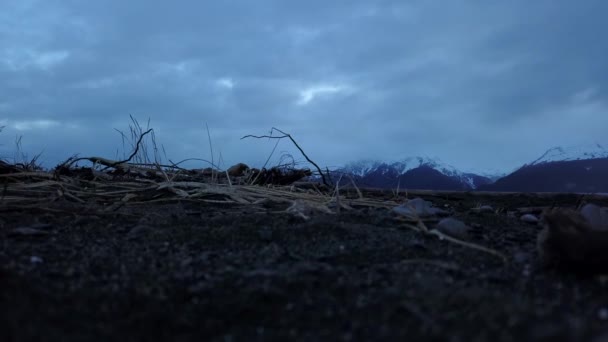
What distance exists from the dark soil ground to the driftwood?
0.13ft

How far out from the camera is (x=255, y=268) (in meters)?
1.65

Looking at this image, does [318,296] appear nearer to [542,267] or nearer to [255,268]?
[255,268]

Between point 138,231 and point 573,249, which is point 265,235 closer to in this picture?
point 138,231

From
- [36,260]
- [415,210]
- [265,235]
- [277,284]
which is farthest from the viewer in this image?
[415,210]

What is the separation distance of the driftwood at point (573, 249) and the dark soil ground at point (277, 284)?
4 cm

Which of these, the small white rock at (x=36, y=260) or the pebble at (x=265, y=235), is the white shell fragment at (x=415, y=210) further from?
the small white rock at (x=36, y=260)

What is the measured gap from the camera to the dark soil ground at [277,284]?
109 cm

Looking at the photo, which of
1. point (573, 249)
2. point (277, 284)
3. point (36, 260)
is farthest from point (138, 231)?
point (573, 249)

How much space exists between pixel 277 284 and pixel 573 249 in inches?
36.3

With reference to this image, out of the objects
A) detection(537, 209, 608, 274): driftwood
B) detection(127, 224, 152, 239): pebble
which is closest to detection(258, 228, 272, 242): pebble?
detection(127, 224, 152, 239): pebble

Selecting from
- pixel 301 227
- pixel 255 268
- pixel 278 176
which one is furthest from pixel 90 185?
pixel 255 268

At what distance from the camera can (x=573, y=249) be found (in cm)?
152

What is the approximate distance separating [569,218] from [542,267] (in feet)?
0.77

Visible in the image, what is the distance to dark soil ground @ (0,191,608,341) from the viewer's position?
3.57 feet
